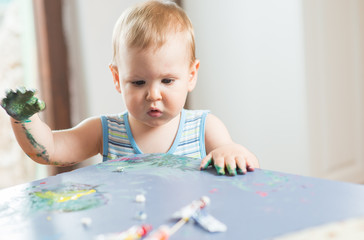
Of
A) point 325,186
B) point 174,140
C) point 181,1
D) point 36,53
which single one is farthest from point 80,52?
point 325,186

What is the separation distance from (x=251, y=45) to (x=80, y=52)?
0.82 metres

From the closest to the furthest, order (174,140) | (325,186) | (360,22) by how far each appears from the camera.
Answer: (325,186) < (174,140) < (360,22)

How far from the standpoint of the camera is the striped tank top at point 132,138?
113 centimetres

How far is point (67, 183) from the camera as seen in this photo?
0.75 meters

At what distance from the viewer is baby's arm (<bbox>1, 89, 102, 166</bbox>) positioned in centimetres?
81

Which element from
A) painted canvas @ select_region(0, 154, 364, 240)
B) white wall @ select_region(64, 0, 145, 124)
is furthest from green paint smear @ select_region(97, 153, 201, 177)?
white wall @ select_region(64, 0, 145, 124)

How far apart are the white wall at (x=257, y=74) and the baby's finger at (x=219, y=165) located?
1399 millimetres

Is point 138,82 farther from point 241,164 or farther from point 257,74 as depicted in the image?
point 257,74

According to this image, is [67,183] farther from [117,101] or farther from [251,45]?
[251,45]

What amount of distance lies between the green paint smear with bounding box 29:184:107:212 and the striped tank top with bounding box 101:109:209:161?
39cm

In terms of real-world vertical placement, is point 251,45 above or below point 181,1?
below

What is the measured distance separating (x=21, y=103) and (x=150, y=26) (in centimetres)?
33

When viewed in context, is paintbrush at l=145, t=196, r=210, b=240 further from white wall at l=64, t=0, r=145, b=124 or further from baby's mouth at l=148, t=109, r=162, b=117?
white wall at l=64, t=0, r=145, b=124

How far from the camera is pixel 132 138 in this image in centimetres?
113
